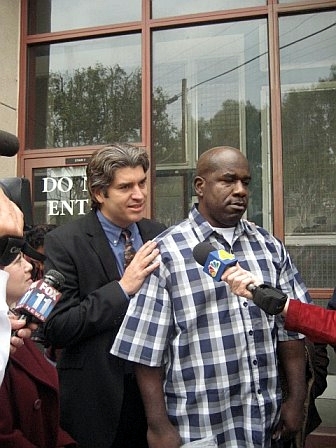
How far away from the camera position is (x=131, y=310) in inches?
80.2

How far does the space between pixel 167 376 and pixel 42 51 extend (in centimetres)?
411

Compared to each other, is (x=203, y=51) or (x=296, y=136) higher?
(x=203, y=51)

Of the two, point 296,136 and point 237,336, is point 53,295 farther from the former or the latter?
point 296,136

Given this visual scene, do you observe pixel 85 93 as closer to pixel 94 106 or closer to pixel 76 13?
pixel 94 106

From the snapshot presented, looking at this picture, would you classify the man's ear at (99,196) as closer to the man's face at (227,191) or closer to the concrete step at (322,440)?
the man's face at (227,191)

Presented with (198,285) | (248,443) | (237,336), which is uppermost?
(198,285)

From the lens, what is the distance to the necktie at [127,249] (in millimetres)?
2326

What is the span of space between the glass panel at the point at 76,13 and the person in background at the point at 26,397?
3.88 meters

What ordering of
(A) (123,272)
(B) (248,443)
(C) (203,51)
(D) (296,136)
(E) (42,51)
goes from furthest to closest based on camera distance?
(E) (42,51) < (C) (203,51) < (D) (296,136) < (A) (123,272) < (B) (248,443)

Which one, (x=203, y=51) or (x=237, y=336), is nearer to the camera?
(x=237, y=336)

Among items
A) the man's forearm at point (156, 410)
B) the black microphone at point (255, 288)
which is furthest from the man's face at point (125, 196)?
the man's forearm at point (156, 410)

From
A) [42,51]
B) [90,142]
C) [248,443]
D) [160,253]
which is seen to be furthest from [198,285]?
[42,51]

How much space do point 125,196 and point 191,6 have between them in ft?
10.4

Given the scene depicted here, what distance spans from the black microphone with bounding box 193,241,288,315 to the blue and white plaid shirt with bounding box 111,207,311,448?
0.23 metres
